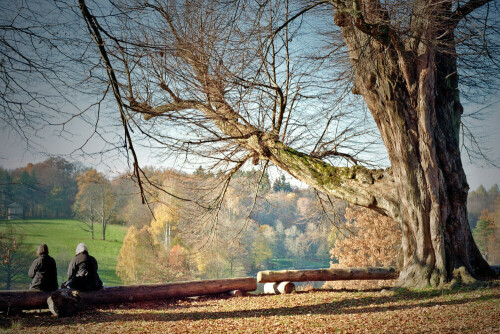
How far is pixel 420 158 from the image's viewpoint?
7535 millimetres

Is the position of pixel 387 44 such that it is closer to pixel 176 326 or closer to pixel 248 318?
pixel 248 318

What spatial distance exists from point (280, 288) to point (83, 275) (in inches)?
168

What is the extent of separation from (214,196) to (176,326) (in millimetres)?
5129

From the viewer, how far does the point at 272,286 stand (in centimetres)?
909

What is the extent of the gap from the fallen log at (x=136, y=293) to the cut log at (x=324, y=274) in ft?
1.53

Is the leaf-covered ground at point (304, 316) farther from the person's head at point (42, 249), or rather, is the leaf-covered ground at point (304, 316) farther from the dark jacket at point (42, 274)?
the person's head at point (42, 249)

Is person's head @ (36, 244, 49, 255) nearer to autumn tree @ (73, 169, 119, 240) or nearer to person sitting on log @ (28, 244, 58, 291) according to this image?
person sitting on log @ (28, 244, 58, 291)

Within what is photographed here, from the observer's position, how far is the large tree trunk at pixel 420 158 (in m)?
7.41

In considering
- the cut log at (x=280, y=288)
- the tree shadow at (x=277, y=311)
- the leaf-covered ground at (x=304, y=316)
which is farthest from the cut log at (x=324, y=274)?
the tree shadow at (x=277, y=311)

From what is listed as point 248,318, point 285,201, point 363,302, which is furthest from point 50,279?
point 285,201

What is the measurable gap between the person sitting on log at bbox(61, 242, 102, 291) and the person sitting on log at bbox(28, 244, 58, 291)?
1.23 feet

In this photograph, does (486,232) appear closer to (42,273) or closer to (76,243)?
(42,273)

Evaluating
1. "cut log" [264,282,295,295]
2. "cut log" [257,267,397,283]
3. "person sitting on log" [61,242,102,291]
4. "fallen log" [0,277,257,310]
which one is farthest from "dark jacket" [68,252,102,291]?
"cut log" [264,282,295,295]

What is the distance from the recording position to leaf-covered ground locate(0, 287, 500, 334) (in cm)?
503
